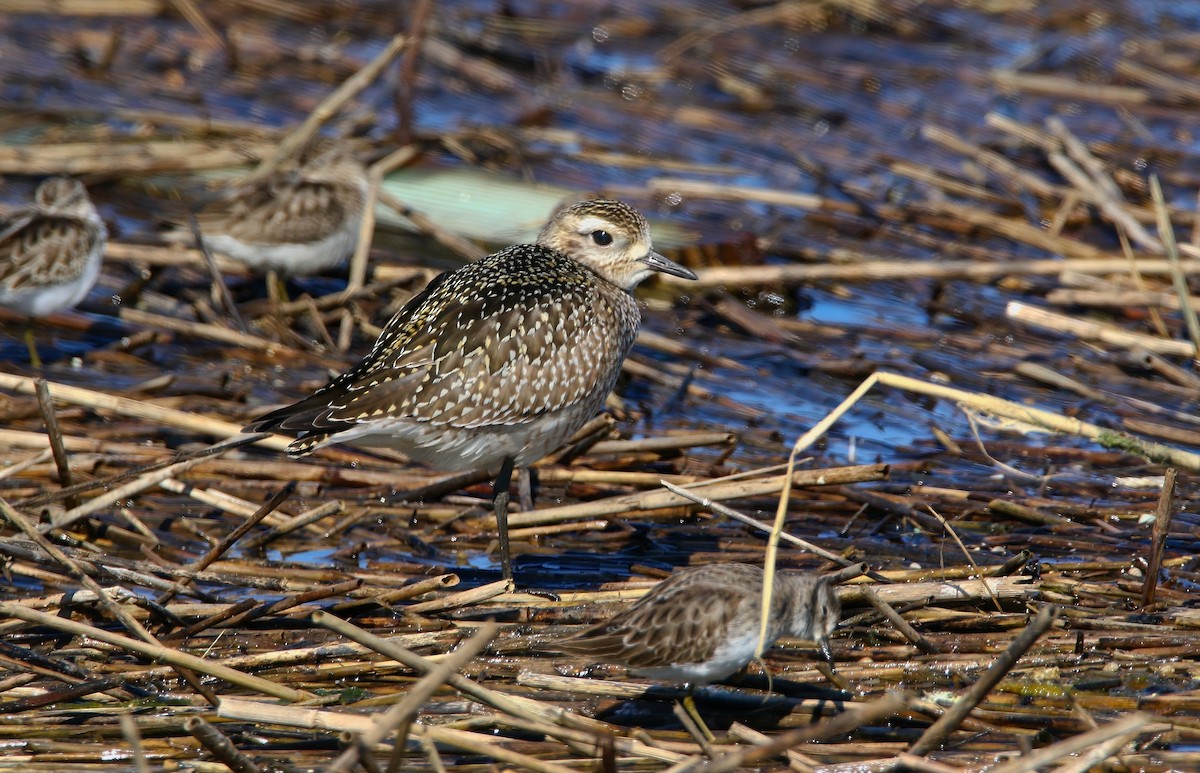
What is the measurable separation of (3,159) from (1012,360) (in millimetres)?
7281

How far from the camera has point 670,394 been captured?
28.3 ft

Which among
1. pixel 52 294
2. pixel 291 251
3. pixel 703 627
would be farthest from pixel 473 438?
pixel 291 251

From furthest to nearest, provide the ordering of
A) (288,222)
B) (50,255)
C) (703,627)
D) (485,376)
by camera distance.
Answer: (288,222) < (50,255) < (485,376) < (703,627)

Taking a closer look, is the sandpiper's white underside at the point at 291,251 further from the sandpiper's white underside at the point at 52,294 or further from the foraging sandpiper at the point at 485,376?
the foraging sandpiper at the point at 485,376

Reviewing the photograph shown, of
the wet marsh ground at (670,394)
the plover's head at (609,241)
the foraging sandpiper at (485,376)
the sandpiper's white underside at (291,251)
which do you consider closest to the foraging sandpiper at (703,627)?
the wet marsh ground at (670,394)

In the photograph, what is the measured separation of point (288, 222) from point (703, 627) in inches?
212

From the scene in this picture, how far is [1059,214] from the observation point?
Answer: 10844mm

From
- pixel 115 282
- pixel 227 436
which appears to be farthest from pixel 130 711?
pixel 115 282

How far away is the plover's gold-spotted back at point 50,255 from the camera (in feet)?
28.1

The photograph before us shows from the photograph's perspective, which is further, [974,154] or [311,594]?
[974,154]

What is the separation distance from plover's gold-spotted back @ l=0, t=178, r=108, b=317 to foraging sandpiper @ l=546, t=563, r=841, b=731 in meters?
4.65

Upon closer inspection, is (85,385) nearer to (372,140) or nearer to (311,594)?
(311,594)

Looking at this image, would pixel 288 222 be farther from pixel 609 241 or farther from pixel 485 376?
pixel 485 376

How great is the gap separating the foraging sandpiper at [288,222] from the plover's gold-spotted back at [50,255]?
0.82 m
